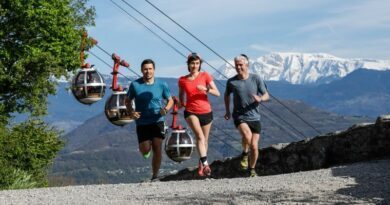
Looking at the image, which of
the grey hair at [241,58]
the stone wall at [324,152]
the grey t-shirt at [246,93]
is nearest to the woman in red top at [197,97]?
the grey t-shirt at [246,93]

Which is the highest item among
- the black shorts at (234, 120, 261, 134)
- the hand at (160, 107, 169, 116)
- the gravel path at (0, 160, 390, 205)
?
the hand at (160, 107, 169, 116)

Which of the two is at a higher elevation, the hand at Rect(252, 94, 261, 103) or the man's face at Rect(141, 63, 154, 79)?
the man's face at Rect(141, 63, 154, 79)

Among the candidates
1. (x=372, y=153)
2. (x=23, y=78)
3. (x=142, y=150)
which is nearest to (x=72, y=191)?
(x=142, y=150)

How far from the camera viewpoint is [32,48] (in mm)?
33375

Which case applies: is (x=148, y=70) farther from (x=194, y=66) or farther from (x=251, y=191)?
(x=251, y=191)

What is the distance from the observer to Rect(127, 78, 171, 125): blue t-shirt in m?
11.7

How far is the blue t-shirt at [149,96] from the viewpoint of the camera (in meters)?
11.7

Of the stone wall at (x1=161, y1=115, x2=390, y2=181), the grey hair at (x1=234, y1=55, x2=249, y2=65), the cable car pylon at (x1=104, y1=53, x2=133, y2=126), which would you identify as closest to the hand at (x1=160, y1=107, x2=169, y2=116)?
the grey hair at (x1=234, y1=55, x2=249, y2=65)

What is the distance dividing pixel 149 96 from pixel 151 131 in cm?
68

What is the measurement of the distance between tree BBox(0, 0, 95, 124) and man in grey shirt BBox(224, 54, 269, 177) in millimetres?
21779

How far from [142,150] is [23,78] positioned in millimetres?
23339

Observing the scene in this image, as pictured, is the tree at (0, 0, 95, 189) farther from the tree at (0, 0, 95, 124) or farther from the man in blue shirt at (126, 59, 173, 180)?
the man in blue shirt at (126, 59, 173, 180)

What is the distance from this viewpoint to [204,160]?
40.2 feet

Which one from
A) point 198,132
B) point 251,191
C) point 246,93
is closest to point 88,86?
point 198,132
